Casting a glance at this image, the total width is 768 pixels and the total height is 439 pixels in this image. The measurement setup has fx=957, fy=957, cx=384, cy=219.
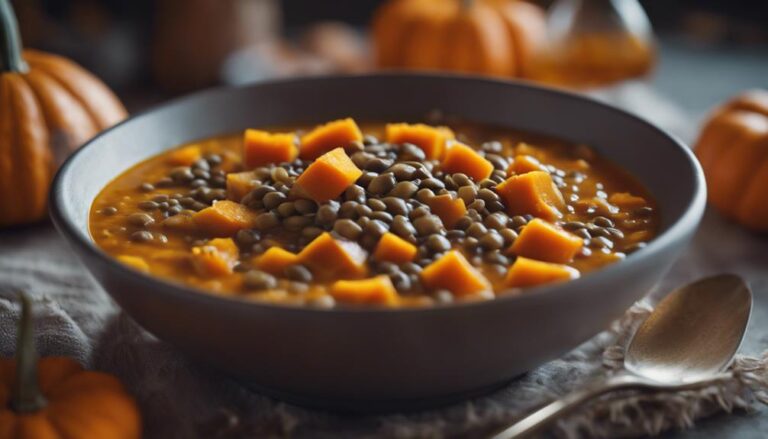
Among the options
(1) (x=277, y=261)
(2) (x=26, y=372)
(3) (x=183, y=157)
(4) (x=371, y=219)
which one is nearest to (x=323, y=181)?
(4) (x=371, y=219)

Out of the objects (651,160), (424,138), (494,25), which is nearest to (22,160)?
(424,138)

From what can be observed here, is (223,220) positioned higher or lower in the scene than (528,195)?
lower

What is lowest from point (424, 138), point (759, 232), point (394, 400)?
point (759, 232)

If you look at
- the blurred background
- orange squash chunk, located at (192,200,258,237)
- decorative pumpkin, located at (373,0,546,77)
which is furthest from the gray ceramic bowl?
decorative pumpkin, located at (373,0,546,77)

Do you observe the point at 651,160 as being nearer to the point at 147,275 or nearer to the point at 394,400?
the point at 394,400

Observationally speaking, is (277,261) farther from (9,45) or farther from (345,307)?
(9,45)

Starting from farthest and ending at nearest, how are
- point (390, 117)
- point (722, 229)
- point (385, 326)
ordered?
point (722, 229) < point (390, 117) < point (385, 326)
